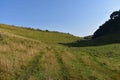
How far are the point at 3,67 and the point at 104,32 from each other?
8019cm

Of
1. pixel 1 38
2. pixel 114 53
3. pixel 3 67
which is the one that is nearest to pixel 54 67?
pixel 3 67

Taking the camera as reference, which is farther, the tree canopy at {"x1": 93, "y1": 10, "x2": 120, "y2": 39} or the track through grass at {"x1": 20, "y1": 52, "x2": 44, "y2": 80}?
the tree canopy at {"x1": 93, "y1": 10, "x2": 120, "y2": 39}

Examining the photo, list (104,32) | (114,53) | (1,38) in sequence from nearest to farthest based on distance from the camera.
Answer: (1,38) < (114,53) < (104,32)

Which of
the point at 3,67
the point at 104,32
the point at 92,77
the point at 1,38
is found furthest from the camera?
the point at 104,32

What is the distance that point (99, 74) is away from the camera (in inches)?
1222

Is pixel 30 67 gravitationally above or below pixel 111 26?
below

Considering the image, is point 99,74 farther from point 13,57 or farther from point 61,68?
point 13,57

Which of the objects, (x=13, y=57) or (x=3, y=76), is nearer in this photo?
(x=3, y=76)

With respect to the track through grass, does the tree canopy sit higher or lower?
higher

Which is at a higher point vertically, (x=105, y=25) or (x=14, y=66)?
(x=105, y=25)

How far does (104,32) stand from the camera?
341 ft

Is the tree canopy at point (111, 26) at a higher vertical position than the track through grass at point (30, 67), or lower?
higher

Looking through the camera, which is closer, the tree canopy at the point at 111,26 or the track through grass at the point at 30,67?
the track through grass at the point at 30,67

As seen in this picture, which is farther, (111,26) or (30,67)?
(111,26)
